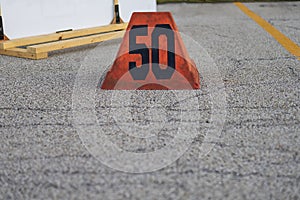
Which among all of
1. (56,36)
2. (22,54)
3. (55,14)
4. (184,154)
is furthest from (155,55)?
(55,14)

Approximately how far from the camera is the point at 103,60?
A: 5441 mm

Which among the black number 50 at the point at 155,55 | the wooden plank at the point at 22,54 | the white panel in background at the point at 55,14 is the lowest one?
the wooden plank at the point at 22,54

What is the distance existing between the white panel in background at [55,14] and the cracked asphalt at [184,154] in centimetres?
54

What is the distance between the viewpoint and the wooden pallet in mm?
5645

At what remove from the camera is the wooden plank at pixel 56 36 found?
19.0ft

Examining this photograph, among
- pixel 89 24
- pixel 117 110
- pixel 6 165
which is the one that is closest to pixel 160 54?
pixel 117 110

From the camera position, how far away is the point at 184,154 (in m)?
2.84

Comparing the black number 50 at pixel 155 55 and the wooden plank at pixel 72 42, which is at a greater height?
the black number 50 at pixel 155 55

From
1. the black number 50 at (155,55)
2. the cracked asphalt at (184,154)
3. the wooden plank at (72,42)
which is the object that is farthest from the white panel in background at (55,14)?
Answer: the black number 50 at (155,55)

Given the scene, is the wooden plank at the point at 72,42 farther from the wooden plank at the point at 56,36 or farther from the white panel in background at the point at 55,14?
the white panel in background at the point at 55,14

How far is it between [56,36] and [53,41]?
3.5 inches

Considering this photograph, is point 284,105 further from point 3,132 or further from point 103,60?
point 103,60

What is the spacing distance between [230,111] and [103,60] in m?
→ 2.12

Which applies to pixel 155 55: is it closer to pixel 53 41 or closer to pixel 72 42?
pixel 72 42
